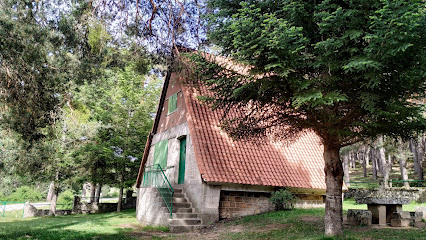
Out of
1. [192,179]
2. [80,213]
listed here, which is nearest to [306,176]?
[192,179]

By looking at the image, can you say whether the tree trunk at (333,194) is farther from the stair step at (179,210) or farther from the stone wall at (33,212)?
the stone wall at (33,212)

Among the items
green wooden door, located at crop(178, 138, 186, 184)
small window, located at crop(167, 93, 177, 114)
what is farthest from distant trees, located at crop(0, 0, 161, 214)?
small window, located at crop(167, 93, 177, 114)

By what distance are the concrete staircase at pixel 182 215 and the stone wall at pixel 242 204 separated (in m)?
1.09

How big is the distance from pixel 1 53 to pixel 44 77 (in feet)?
4.45

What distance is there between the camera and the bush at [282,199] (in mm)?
12062

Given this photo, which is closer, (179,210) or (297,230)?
(297,230)

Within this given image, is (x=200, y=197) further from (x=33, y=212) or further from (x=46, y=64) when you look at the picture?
(x=33, y=212)

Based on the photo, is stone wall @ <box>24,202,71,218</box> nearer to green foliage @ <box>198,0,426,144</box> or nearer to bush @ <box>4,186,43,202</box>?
bush @ <box>4,186,43,202</box>

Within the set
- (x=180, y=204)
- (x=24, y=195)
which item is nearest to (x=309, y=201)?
(x=180, y=204)

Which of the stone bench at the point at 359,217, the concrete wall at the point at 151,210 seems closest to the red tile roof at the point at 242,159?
the concrete wall at the point at 151,210

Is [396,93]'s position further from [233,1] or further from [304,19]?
[233,1]

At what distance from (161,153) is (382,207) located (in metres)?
10.0

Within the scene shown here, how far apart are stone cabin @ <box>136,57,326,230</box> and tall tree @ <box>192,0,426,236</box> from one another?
176 inches

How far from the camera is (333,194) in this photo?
7.20 metres
